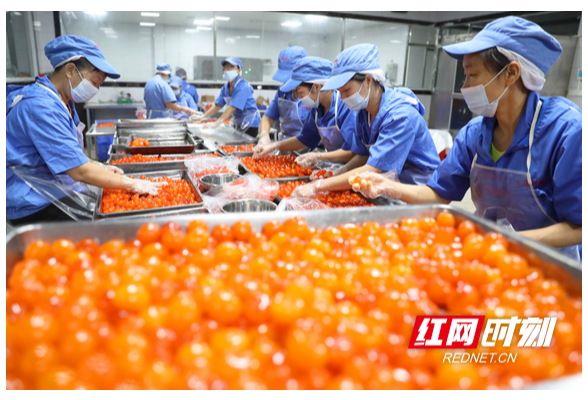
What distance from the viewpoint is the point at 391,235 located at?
142 centimetres

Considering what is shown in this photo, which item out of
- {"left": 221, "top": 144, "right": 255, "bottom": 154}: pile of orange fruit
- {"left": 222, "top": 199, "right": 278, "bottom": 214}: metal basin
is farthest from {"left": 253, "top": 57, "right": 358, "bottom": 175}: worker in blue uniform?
{"left": 222, "top": 199, "right": 278, "bottom": 214}: metal basin

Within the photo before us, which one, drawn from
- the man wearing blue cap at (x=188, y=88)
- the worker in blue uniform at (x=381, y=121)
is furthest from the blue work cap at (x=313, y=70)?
the man wearing blue cap at (x=188, y=88)

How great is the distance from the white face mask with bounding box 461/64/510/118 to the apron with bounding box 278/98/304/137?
10.1 feet

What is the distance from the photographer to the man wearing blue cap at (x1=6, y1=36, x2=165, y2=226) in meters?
2.48

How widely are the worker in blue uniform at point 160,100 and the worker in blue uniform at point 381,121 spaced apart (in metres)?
5.74

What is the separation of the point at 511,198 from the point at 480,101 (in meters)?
0.57

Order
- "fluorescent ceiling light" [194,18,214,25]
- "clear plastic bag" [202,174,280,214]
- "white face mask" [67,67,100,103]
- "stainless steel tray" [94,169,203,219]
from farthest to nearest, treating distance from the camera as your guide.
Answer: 1. "fluorescent ceiling light" [194,18,214,25]
2. "white face mask" [67,67,100,103]
3. "clear plastic bag" [202,174,280,214]
4. "stainless steel tray" [94,169,203,219]

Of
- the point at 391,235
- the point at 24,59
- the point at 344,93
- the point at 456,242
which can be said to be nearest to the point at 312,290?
the point at 391,235

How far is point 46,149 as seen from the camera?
8.16 ft

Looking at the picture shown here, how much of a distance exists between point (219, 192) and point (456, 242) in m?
1.83

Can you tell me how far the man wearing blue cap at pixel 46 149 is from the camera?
2484mm

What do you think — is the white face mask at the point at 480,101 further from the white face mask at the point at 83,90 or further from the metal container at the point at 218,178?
the white face mask at the point at 83,90

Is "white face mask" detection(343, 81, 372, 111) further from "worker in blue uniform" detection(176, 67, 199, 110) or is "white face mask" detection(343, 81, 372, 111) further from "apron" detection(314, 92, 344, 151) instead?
"worker in blue uniform" detection(176, 67, 199, 110)

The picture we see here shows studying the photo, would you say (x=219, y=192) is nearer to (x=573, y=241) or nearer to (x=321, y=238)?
(x=321, y=238)
